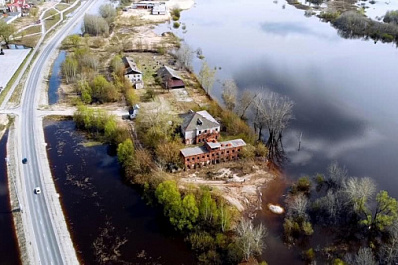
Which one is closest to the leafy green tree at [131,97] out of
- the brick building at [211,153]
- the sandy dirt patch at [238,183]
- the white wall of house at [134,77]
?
the white wall of house at [134,77]

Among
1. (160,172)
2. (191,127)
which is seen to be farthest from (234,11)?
(160,172)

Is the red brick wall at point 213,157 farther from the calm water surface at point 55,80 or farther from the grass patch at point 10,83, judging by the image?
the grass patch at point 10,83

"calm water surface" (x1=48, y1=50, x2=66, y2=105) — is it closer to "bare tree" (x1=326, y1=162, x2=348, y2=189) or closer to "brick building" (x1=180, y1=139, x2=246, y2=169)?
"brick building" (x1=180, y1=139, x2=246, y2=169)

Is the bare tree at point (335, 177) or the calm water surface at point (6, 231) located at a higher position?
the bare tree at point (335, 177)

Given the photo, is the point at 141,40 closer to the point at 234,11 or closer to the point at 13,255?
the point at 234,11

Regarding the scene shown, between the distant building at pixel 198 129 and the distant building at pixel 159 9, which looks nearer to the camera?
the distant building at pixel 198 129

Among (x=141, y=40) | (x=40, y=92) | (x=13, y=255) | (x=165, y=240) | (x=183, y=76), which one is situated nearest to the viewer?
(x=13, y=255)

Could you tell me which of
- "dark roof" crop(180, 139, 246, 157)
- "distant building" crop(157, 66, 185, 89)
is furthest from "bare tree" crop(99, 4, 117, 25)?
"dark roof" crop(180, 139, 246, 157)
